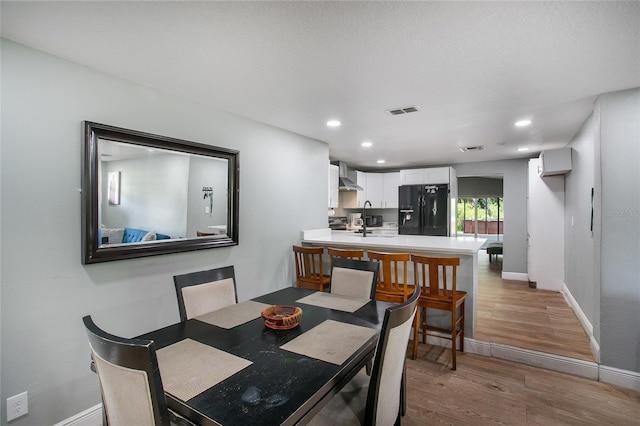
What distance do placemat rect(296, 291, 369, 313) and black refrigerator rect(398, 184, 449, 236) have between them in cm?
449

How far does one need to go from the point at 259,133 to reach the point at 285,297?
6.43 feet

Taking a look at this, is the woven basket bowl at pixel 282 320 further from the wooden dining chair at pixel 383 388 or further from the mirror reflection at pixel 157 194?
the mirror reflection at pixel 157 194

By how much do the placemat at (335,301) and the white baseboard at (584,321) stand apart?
88.7 inches

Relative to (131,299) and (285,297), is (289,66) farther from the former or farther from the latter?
(131,299)

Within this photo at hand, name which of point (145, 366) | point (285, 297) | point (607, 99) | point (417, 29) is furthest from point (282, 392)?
point (607, 99)

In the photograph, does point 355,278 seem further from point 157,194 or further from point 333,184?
point 333,184

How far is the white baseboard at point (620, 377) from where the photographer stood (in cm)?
247

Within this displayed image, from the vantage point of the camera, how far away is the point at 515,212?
610 centimetres

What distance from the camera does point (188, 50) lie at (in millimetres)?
1898

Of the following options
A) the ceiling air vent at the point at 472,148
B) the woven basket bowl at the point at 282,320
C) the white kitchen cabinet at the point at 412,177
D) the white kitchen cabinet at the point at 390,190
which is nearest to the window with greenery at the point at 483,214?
A: the white kitchen cabinet at the point at 390,190

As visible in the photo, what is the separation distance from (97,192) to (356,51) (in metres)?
1.93

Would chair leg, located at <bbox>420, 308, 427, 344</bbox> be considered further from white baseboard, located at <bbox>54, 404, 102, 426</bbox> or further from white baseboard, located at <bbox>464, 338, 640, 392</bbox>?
white baseboard, located at <bbox>54, 404, 102, 426</bbox>

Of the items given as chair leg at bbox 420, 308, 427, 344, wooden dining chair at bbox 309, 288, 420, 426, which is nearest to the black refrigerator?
chair leg at bbox 420, 308, 427, 344

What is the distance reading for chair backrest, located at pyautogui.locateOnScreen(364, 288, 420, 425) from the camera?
1204 mm
